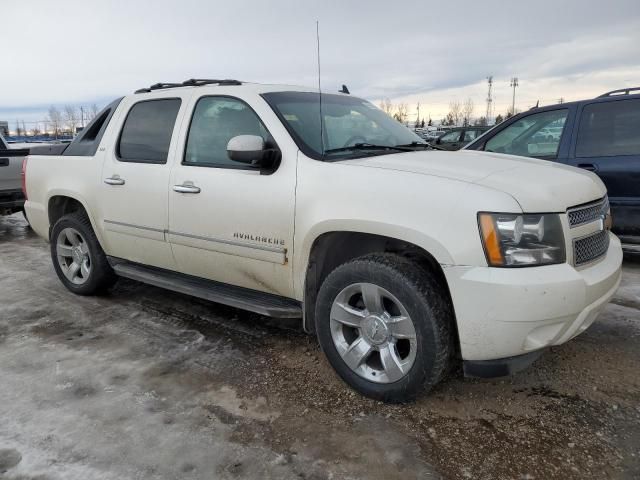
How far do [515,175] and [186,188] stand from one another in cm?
218

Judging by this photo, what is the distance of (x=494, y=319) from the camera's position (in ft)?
8.23

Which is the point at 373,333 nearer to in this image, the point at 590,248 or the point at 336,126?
the point at 590,248

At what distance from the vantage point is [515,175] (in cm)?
286

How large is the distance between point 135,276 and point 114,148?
1095mm

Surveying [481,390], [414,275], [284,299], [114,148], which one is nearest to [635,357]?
[481,390]

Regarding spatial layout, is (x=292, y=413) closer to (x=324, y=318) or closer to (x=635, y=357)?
(x=324, y=318)

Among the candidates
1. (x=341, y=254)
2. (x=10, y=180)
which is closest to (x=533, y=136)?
(x=341, y=254)

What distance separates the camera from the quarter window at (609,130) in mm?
5082

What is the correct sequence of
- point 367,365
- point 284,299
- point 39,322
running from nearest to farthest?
1. point 367,365
2. point 284,299
3. point 39,322

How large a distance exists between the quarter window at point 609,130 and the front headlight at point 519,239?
124 inches

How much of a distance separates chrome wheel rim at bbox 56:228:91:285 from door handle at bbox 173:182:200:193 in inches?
58.8

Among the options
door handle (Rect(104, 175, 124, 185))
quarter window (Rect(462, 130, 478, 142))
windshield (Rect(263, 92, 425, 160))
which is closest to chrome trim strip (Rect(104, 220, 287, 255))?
door handle (Rect(104, 175, 124, 185))

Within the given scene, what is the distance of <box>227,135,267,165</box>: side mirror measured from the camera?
10.3ft

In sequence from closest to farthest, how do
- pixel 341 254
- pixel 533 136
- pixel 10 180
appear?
pixel 341 254 < pixel 533 136 < pixel 10 180
